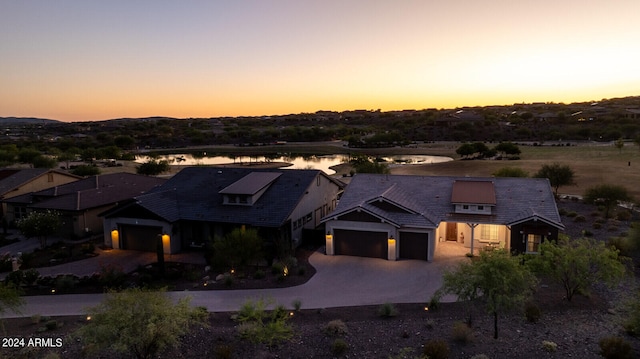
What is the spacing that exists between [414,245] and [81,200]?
24.9 m

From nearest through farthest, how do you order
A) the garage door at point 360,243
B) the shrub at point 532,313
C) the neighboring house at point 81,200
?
the shrub at point 532,313 → the garage door at point 360,243 → the neighboring house at point 81,200

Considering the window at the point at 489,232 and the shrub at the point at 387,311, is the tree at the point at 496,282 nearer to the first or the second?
the shrub at the point at 387,311

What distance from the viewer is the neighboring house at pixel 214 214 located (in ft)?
88.6

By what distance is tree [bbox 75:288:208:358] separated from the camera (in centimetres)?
1235

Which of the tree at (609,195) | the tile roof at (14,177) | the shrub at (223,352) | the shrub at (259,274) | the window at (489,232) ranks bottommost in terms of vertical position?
the shrub at (259,274)

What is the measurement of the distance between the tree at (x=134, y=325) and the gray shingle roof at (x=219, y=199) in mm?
13021

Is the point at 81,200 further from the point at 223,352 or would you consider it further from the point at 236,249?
the point at 223,352

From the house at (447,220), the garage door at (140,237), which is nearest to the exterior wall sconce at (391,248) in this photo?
the house at (447,220)

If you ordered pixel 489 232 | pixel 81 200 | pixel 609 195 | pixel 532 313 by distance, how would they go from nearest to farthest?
pixel 532 313, pixel 489 232, pixel 81 200, pixel 609 195

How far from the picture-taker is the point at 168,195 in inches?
1186

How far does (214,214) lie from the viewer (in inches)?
Result: 1093

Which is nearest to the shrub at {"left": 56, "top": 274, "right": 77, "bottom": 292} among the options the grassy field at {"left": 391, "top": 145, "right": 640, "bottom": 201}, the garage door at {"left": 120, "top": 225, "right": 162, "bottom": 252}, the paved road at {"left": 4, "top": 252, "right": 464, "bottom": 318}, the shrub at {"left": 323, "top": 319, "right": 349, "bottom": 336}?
the paved road at {"left": 4, "top": 252, "right": 464, "bottom": 318}

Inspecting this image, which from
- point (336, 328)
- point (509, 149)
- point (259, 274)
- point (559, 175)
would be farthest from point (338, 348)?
point (509, 149)

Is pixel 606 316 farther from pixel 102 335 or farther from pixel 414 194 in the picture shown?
pixel 102 335
